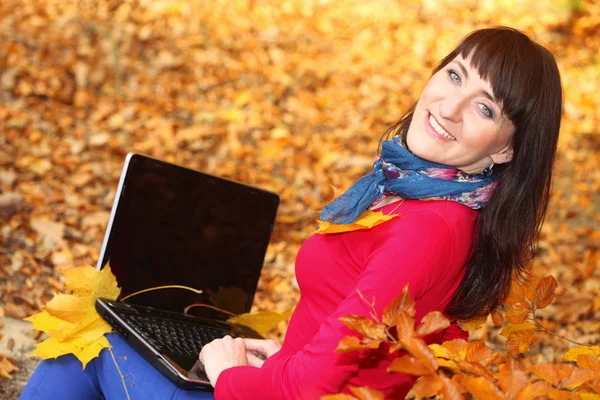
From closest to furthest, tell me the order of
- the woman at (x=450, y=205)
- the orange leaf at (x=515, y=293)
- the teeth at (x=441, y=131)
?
the woman at (x=450, y=205) → the teeth at (x=441, y=131) → the orange leaf at (x=515, y=293)

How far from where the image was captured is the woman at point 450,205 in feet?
5.71

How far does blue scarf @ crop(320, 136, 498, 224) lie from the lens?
1.80 metres

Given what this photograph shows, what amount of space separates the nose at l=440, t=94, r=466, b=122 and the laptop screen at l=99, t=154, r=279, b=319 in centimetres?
95

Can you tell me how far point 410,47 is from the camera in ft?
21.2

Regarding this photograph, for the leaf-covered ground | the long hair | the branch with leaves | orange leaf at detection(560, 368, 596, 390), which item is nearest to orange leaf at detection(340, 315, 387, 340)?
the branch with leaves

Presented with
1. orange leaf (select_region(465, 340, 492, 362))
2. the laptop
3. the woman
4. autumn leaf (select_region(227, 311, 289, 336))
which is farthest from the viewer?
autumn leaf (select_region(227, 311, 289, 336))

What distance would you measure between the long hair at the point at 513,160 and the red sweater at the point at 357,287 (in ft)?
0.29

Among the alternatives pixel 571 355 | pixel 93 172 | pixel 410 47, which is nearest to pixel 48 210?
pixel 93 172

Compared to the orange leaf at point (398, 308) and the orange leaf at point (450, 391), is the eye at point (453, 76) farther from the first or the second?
the orange leaf at point (450, 391)

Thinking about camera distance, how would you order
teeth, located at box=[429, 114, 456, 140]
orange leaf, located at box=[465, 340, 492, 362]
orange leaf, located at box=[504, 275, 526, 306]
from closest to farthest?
orange leaf, located at box=[465, 340, 492, 362] → teeth, located at box=[429, 114, 456, 140] → orange leaf, located at box=[504, 275, 526, 306]

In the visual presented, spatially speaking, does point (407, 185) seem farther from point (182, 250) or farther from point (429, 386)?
point (182, 250)

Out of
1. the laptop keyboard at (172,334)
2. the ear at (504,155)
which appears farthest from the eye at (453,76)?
the laptop keyboard at (172,334)

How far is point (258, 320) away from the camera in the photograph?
261cm

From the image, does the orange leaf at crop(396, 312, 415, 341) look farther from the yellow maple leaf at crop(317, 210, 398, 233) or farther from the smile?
the smile
